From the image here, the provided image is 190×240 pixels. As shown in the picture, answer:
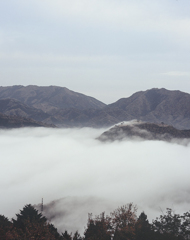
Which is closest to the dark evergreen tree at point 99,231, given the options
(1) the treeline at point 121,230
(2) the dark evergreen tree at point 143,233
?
(1) the treeline at point 121,230

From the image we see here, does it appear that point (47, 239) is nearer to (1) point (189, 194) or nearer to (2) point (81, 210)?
(2) point (81, 210)

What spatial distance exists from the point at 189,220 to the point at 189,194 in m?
153

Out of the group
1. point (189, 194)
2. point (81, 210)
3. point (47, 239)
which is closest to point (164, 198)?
point (189, 194)

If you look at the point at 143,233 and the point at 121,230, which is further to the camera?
the point at 121,230

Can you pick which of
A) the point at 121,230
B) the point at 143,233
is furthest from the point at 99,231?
the point at 143,233

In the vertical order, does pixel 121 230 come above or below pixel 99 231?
below

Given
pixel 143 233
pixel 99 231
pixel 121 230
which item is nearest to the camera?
pixel 143 233

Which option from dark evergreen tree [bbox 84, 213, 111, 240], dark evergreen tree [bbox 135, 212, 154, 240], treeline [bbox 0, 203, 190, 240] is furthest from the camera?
dark evergreen tree [bbox 84, 213, 111, 240]

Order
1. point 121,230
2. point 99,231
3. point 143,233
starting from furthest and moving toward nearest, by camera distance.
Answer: point 121,230 < point 99,231 < point 143,233

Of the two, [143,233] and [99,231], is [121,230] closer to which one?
[143,233]

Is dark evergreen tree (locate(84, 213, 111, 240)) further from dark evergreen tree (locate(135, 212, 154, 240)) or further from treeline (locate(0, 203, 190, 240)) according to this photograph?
dark evergreen tree (locate(135, 212, 154, 240))

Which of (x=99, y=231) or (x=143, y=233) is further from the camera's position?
(x=99, y=231)

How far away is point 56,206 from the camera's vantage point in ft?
495

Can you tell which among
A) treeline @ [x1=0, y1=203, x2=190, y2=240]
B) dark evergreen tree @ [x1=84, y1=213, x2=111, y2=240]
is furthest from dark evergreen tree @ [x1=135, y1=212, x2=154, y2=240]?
dark evergreen tree @ [x1=84, y1=213, x2=111, y2=240]
